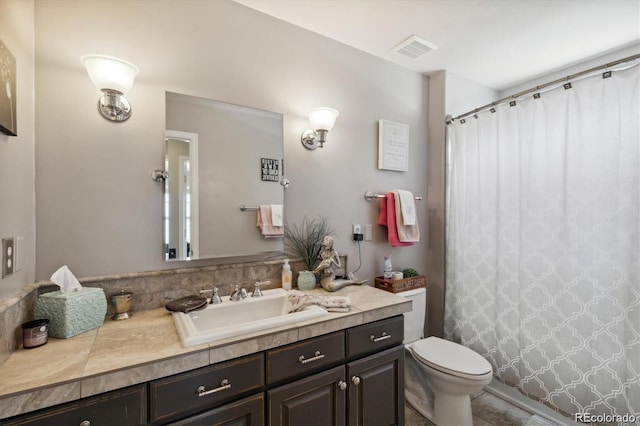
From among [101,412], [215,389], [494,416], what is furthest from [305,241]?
[494,416]

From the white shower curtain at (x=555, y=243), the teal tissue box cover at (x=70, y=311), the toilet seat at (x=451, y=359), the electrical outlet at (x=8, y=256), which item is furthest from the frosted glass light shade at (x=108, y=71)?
the white shower curtain at (x=555, y=243)

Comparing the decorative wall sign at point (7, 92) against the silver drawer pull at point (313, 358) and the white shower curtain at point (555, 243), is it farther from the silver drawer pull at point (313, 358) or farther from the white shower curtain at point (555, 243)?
the white shower curtain at point (555, 243)

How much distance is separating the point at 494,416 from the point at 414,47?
2.58m

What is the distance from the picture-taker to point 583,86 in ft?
5.61

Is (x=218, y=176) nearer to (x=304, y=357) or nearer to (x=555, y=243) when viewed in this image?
(x=304, y=357)

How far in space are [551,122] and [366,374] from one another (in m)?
1.91

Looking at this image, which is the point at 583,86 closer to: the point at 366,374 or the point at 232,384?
the point at 366,374

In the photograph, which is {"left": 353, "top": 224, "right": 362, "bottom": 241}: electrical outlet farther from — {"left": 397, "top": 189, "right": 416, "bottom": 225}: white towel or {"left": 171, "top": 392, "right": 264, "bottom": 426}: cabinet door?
{"left": 171, "top": 392, "right": 264, "bottom": 426}: cabinet door

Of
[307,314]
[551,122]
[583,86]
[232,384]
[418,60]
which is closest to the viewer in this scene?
[232,384]

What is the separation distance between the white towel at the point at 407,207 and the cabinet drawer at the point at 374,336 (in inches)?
31.3

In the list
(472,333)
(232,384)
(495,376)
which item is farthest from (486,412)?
(232,384)

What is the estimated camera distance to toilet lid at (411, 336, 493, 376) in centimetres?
167

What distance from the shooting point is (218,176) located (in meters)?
1.59

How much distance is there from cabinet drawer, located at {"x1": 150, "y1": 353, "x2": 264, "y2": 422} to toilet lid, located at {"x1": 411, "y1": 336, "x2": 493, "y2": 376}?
1.15 metres
